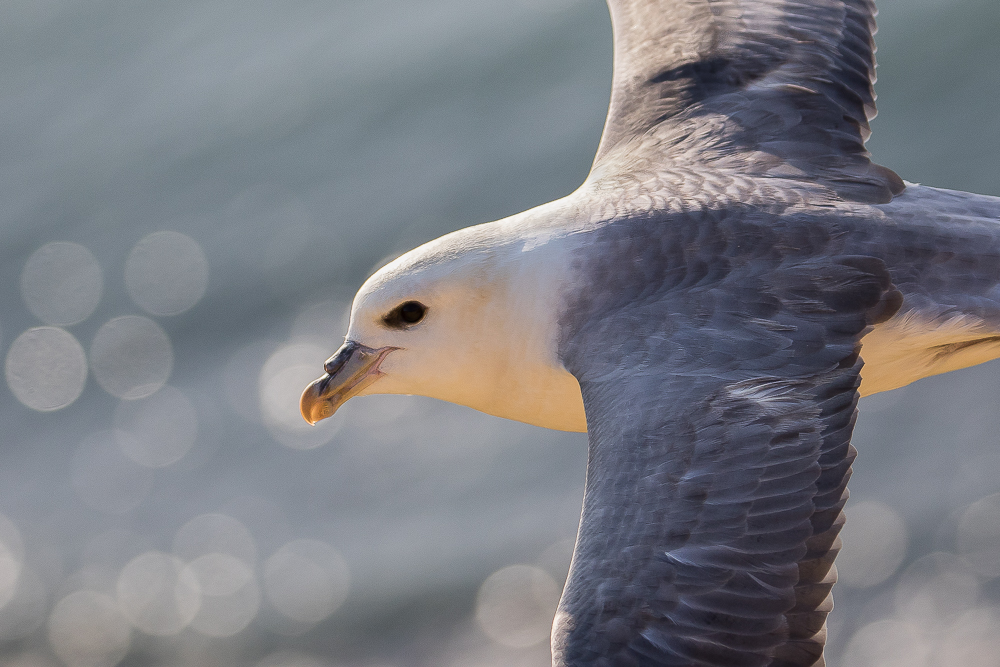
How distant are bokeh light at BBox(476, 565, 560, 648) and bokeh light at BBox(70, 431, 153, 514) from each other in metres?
3.18

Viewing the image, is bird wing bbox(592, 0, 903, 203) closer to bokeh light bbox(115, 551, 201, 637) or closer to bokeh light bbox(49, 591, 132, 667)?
bokeh light bbox(115, 551, 201, 637)

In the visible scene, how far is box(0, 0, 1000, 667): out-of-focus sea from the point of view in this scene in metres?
7.23

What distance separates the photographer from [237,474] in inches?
339

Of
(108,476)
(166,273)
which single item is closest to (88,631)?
(108,476)

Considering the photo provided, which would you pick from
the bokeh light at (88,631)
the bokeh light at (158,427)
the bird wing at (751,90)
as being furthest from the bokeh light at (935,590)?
the bokeh light at (158,427)

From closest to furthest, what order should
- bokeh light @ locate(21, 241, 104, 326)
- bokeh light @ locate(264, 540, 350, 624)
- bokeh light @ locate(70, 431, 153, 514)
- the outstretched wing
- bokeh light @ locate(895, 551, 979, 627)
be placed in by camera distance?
1. the outstretched wing
2. bokeh light @ locate(895, 551, 979, 627)
3. bokeh light @ locate(264, 540, 350, 624)
4. bokeh light @ locate(70, 431, 153, 514)
5. bokeh light @ locate(21, 241, 104, 326)

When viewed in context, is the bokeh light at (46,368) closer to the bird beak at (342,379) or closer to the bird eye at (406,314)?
the bird beak at (342,379)

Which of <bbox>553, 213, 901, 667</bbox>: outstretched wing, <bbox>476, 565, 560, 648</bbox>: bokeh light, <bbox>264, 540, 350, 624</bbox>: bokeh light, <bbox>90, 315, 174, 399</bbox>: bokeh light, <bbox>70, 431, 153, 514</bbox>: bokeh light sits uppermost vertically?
<bbox>553, 213, 901, 667</bbox>: outstretched wing

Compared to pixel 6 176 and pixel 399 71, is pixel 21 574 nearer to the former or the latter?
pixel 6 176

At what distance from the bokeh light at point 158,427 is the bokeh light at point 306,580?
4.84ft

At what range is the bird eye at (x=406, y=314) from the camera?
13.3 ft

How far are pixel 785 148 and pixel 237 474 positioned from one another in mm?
5792

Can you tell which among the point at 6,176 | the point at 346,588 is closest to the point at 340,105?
the point at 6,176

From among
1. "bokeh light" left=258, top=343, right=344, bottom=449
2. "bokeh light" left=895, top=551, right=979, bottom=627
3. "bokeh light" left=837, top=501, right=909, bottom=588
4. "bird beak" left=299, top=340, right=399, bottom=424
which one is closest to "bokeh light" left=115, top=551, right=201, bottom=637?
"bokeh light" left=258, top=343, right=344, bottom=449
